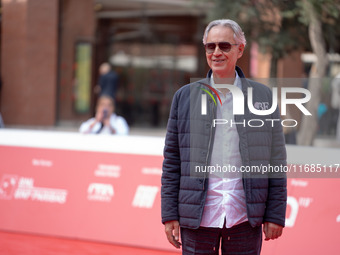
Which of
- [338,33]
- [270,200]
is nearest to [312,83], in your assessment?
[338,33]

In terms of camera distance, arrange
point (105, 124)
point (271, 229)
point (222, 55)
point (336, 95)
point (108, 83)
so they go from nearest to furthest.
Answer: point (222, 55) → point (271, 229) → point (105, 124) → point (336, 95) → point (108, 83)

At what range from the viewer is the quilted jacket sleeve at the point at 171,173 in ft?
10.9

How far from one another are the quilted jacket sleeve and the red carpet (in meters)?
2.87

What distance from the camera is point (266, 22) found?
1320cm

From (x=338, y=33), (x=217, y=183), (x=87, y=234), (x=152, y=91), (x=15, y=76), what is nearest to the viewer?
(x=217, y=183)

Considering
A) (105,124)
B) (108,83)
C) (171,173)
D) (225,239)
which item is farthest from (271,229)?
(108,83)

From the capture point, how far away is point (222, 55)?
10.5 feet

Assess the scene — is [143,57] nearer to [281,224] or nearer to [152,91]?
[152,91]

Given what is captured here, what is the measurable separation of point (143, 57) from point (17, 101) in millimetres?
5591

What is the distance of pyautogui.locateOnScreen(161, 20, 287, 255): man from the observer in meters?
3.19

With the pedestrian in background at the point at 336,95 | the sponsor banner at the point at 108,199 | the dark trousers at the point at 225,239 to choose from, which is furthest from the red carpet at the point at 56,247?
the pedestrian in background at the point at 336,95

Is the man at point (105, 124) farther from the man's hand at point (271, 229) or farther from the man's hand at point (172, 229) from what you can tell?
the man's hand at point (271, 229)

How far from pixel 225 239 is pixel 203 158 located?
49cm

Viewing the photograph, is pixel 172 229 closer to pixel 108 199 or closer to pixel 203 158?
pixel 203 158
